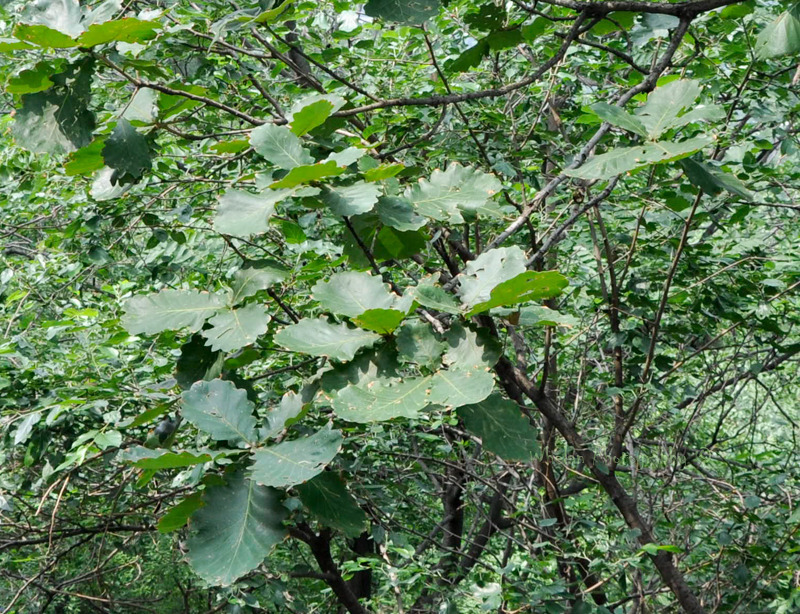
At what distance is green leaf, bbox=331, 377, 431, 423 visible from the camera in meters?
0.82

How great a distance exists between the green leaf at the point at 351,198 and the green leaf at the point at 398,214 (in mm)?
60

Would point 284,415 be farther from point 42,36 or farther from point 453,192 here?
point 42,36

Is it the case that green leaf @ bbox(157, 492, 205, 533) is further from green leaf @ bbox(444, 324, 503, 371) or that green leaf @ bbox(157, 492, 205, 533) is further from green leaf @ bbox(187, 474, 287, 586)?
green leaf @ bbox(444, 324, 503, 371)

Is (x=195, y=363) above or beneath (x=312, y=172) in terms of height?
beneath

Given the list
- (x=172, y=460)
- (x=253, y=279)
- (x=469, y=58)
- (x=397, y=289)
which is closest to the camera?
(x=172, y=460)

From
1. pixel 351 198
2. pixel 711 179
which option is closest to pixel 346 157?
pixel 351 198

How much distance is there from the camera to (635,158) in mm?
1020

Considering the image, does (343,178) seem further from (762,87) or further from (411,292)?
(762,87)

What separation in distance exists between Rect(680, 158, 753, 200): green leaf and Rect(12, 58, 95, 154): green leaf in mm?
836

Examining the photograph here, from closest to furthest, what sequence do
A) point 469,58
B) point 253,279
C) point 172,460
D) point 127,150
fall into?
point 172,460
point 253,279
point 127,150
point 469,58

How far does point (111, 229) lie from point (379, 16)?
7.42 ft

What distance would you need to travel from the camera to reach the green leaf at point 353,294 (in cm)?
99

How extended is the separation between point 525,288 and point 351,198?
0.86 feet

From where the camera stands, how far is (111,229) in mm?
3203
